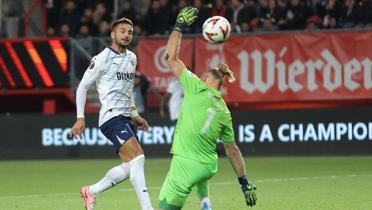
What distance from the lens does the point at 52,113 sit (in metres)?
27.2

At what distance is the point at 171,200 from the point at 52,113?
17598 mm

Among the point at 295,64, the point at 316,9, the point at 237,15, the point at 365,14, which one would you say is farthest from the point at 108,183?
the point at 316,9

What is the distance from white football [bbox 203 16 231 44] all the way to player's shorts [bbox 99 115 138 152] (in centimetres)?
154

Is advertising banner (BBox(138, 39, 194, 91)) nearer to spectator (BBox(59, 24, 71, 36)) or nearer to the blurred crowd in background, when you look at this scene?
the blurred crowd in background

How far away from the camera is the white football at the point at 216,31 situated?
38.3ft

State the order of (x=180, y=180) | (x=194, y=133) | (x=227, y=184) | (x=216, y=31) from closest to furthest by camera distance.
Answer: (x=180, y=180) → (x=194, y=133) → (x=216, y=31) → (x=227, y=184)

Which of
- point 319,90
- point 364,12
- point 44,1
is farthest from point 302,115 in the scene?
point 44,1

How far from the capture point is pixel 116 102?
41.4ft

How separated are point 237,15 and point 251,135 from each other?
310 centimetres

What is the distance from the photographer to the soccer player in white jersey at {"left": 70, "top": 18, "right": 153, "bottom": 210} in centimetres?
1245

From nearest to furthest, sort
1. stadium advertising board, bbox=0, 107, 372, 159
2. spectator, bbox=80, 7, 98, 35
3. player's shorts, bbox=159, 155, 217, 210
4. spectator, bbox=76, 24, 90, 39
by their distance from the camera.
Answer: player's shorts, bbox=159, 155, 217, 210 < stadium advertising board, bbox=0, 107, 372, 159 < spectator, bbox=76, 24, 90, 39 < spectator, bbox=80, 7, 98, 35

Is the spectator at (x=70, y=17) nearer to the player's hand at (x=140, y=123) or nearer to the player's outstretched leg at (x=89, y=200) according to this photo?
the player's hand at (x=140, y=123)

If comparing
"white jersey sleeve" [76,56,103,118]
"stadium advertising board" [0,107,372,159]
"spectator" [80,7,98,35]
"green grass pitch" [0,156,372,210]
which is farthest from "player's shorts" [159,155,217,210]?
"spectator" [80,7,98,35]

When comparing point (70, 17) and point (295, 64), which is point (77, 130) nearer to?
point (295, 64)
